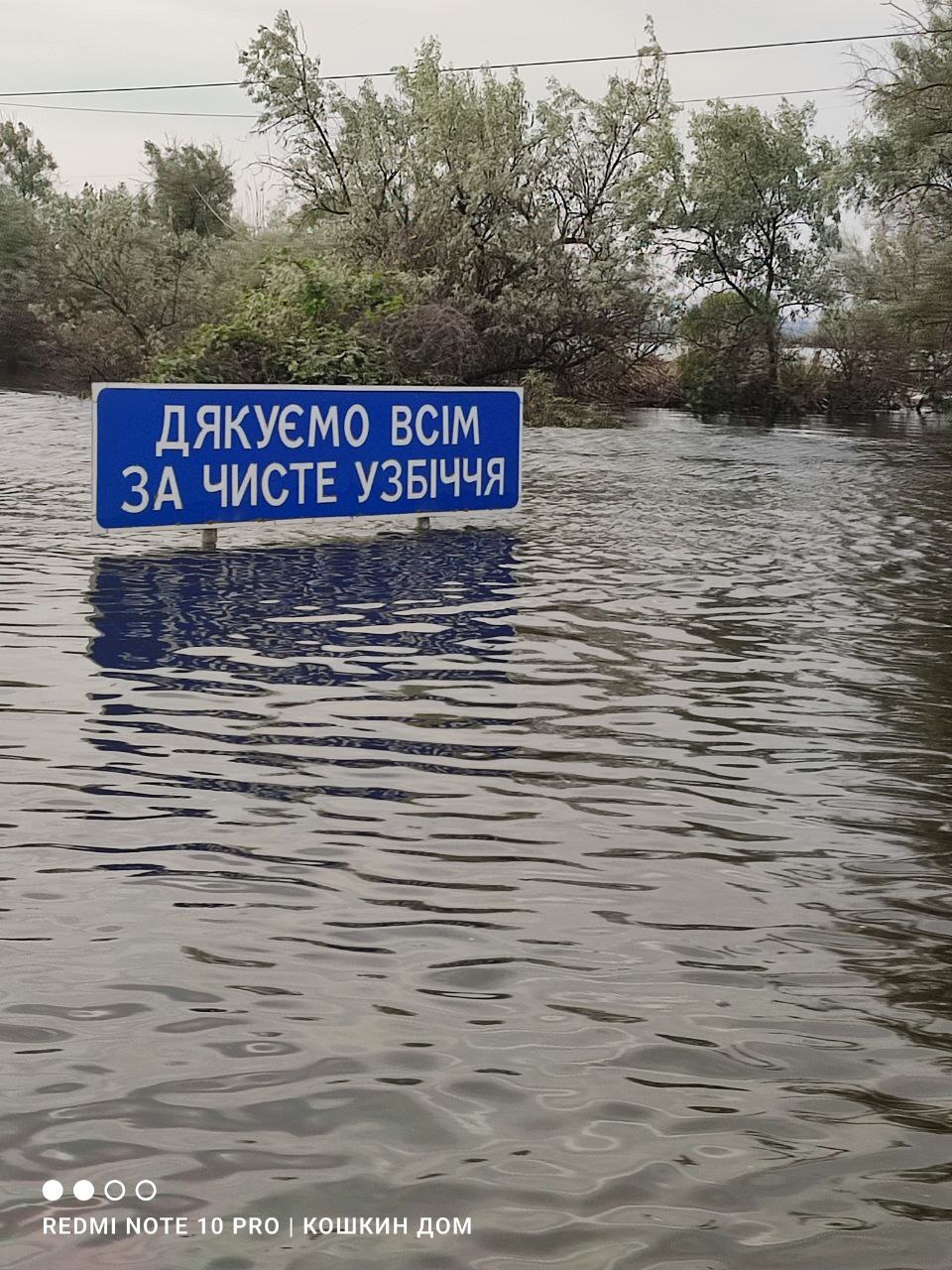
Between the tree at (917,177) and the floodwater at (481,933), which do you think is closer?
the floodwater at (481,933)

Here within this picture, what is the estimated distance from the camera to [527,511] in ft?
61.2

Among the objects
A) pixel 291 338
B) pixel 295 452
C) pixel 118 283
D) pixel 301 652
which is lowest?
pixel 301 652

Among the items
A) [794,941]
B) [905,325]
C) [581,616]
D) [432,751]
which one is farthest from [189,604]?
[905,325]

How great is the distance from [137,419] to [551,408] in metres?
29.1

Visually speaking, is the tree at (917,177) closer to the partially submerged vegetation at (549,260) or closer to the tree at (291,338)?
the partially submerged vegetation at (549,260)

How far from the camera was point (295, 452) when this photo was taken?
48.9ft

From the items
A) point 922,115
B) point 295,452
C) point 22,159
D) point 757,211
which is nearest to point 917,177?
point 922,115

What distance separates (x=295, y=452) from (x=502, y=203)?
32.3 metres

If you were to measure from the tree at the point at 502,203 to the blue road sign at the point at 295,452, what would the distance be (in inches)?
1063

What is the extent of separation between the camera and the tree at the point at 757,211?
56.8 m

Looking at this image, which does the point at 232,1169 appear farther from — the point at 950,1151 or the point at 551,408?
the point at 551,408

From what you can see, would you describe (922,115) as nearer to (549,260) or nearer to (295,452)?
(549,260)

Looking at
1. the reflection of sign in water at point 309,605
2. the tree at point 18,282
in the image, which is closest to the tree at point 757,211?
the tree at point 18,282

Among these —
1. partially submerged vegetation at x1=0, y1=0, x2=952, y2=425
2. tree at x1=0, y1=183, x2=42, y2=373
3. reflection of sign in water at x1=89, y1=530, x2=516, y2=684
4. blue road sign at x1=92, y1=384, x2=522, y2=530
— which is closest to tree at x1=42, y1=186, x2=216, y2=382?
partially submerged vegetation at x1=0, y1=0, x2=952, y2=425
